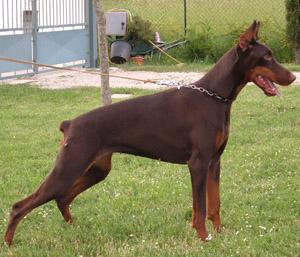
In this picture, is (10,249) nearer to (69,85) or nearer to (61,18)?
(69,85)

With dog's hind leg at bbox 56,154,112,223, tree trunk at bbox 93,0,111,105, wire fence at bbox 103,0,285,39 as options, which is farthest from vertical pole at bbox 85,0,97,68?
dog's hind leg at bbox 56,154,112,223

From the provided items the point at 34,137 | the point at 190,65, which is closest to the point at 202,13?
the point at 190,65

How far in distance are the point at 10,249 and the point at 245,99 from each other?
728cm

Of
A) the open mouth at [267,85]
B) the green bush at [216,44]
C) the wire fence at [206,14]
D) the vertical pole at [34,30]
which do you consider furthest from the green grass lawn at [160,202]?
the wire fence at [206,14]

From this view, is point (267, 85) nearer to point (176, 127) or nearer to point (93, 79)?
point (176, 127)

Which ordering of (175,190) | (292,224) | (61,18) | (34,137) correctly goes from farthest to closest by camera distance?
(61,18)
(34,137)
(175,190)
(292,224)

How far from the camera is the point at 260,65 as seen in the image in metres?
5.07

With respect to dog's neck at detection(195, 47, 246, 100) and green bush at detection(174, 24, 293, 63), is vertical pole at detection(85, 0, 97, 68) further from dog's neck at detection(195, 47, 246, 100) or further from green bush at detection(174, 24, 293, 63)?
dog's neck at detection(195, 47, 246, 100)

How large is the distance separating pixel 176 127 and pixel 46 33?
38.1 ft

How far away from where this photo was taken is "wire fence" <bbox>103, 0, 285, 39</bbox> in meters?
19.7

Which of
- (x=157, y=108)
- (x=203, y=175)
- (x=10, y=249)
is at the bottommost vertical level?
(x=10, y=249)

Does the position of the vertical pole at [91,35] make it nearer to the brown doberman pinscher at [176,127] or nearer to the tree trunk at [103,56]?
the tree trunk at [103,56]

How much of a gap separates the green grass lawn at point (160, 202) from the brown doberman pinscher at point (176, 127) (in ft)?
1.05

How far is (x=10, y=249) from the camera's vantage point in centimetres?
518
